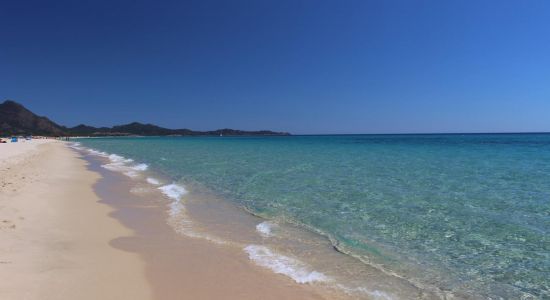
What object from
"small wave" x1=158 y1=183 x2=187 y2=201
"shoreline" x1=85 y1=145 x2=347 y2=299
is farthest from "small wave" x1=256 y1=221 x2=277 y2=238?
"small wave" x1=158 y1=183 x2=187 y2=201

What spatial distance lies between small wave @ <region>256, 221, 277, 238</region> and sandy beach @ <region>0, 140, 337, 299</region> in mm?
1263

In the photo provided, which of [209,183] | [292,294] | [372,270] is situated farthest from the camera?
[209,183]

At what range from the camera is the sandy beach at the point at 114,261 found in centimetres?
499

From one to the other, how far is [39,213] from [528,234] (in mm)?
12055

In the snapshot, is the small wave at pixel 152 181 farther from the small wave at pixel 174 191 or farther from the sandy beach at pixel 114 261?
the sandy beach at pixel 114 261

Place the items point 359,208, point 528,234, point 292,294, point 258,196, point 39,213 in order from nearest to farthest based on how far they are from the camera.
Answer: point 292,294
point 528,234
point 39,213
point 359,208
point 258,196

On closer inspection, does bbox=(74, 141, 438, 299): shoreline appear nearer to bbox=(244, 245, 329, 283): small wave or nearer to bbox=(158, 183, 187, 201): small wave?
bbox=(244, 245, 329, 283): small wave

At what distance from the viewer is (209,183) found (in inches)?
653

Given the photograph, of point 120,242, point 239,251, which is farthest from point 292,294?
point 120,242

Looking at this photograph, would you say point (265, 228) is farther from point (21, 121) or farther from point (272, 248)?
point (21, 121)

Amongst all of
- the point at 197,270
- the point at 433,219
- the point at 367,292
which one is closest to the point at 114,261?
the point at 197,270

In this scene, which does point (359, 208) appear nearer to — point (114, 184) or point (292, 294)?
point (292, 294)

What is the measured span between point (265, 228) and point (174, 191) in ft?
22.5

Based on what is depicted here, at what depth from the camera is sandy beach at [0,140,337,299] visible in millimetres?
4988
